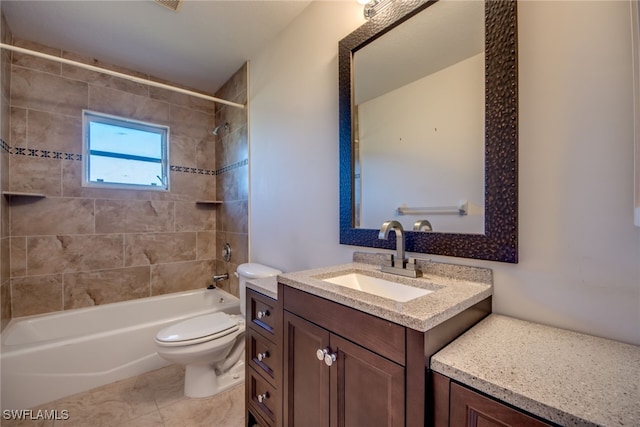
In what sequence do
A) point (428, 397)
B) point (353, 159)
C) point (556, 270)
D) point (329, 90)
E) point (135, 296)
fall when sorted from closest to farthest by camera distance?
point (428, 397) < point (556, 270) < point (353, 159) < point (329, 90) < point (135, 296)

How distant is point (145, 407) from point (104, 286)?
1269 millimetres

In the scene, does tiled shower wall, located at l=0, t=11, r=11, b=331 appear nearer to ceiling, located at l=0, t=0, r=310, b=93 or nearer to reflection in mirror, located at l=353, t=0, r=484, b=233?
ceiling, located at l=0, t=0, r=310, b=93

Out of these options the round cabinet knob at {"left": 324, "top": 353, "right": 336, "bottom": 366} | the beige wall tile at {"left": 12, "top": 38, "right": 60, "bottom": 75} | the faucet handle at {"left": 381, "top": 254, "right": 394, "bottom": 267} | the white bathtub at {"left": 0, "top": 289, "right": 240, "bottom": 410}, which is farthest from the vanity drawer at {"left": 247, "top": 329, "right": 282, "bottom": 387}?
the beige wall tile at {"left": 12, "top": 38, "right": 60, "bottom": 75}

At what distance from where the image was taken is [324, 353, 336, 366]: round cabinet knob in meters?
0.83

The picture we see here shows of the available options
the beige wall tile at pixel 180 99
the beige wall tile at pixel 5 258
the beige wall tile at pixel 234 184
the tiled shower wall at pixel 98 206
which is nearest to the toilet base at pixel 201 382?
the tiled shower wall at pixel 98 206

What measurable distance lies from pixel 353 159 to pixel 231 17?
1374 millimetres

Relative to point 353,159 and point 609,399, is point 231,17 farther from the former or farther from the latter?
point 609,399

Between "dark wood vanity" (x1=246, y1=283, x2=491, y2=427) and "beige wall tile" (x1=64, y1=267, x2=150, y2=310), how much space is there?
187cm

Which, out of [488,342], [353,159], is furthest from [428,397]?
[353,159]

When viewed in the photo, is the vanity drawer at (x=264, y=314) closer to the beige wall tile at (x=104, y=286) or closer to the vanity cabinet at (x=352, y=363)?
the vanity cabinet at (x=352, y=363)

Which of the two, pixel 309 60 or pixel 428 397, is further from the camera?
pixel 309 60

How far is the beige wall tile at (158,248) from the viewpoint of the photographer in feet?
8.18

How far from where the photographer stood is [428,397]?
625mm

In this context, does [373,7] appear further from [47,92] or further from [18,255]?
[18,255]
